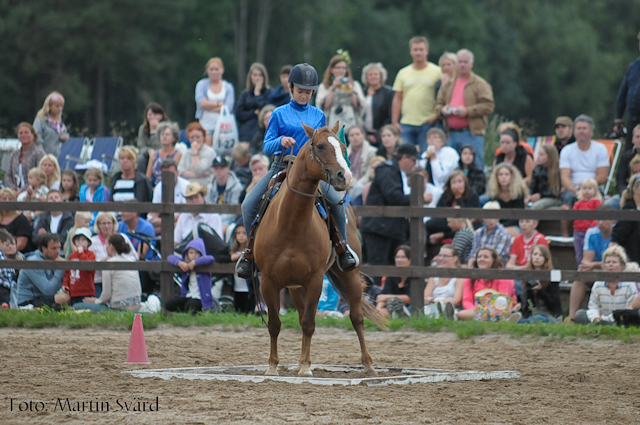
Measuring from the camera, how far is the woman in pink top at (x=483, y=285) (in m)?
11.2

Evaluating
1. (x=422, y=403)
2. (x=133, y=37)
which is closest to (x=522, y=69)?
(x=133, y=37)

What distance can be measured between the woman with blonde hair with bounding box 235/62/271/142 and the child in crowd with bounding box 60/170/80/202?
3.36 meters

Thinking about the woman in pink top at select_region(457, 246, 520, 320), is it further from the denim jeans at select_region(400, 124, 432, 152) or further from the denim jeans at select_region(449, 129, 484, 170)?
the denim jeans at select_region(400, 124, 432, 152)

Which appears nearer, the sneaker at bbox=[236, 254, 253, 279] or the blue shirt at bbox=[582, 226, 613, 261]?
the sneaker at bbox=[236, 254, 253, 279]

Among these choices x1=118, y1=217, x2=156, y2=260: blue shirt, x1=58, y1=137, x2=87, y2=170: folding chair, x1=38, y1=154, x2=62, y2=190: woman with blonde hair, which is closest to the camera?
x1=118, y1=217, x2=156, y2=260: blue shirt

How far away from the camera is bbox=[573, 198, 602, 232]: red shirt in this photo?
11875mm

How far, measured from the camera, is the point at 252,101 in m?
15.5

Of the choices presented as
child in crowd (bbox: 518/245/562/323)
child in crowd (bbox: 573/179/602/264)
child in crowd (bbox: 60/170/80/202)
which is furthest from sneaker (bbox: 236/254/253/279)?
child in crowd (bbox: 60/170/80/202)

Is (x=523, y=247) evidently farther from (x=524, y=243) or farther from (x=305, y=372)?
(x=305, y=372)

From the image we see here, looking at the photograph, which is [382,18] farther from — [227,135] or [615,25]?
[227,135]

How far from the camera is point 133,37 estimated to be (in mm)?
43000

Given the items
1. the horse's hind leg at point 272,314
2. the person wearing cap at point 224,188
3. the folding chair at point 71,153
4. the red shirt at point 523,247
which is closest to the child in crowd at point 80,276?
the person wearing cap at point 224,188

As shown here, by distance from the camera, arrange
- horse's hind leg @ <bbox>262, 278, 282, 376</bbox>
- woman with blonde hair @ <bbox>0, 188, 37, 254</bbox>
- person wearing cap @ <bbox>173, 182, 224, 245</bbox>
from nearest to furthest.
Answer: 1. horse's hind leg @ <bbox>262, 278, 282, 376</bbox>
2. person wearing cap @ <bbox>173, 182, 224, 245</bbox>
3. woman with blonde hair @ <bbox>0, 188, 37, 254</bbox>

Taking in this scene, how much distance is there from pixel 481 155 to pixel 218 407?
29.2 ft
